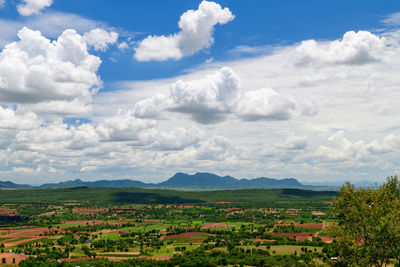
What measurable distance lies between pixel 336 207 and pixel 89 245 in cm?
13642

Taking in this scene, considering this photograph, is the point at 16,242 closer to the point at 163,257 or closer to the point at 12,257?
the point at 12,257

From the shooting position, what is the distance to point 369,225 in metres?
59.4

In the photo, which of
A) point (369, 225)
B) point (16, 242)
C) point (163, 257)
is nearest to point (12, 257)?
point (16, 242)

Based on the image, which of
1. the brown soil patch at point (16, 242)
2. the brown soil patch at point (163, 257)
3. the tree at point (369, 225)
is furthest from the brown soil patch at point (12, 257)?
the tree at point (369, 225)

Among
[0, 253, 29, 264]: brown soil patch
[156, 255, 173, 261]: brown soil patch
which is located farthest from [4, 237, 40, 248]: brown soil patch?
[156, 255, 173, 261]: brown soil patch

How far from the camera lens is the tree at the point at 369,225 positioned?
56.6 m

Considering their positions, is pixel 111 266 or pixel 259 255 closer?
pixel 111 266

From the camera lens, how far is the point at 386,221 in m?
54.7

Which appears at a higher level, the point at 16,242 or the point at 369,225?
the point at 369,225

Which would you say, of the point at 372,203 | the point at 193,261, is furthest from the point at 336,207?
the point at 193,261

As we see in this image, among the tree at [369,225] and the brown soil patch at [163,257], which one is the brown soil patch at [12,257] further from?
the tree at [369,225]

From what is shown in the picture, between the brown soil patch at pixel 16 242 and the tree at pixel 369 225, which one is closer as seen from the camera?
the tree at pixel 369 225

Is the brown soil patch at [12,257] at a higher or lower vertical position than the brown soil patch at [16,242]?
higher

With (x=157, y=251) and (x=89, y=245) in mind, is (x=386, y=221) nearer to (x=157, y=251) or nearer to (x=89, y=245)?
(x=157, y=251)
